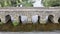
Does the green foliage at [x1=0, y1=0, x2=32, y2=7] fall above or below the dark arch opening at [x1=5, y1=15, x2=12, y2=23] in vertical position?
above

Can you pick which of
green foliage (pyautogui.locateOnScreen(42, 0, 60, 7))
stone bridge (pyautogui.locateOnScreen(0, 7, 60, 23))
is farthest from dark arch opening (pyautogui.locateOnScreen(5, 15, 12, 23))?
→ green foliage (pyautogui.locateOnScreen(42, 0, 60, 7))

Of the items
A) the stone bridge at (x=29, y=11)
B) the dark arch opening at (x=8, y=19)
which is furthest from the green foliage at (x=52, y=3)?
the dark arch opening at (x=8, y=19)

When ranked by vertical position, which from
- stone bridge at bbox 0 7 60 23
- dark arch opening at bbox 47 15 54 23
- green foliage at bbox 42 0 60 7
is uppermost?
green foliage at bbox 42 0 60 7

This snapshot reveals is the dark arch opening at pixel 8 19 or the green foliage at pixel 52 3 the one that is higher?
the green foliage at pixel 52 3

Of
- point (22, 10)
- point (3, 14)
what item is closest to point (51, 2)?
point (22, 10)

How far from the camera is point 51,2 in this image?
1026mm

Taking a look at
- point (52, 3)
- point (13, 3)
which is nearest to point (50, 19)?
point (52, 3)

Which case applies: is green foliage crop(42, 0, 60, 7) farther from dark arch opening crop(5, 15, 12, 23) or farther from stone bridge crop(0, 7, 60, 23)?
dark arch opening crop(5, 15, 12, 23)

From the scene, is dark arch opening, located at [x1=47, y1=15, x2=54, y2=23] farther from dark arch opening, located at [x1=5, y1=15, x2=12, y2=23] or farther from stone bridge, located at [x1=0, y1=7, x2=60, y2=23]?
dark arch opening, located at [x1=5, y1=15, x2=12, y2=23]

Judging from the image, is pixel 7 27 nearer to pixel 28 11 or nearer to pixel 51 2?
pixel 28 11

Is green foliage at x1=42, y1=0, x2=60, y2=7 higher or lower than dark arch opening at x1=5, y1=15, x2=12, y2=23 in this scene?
higher

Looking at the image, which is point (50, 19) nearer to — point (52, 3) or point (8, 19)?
point (52, 3)

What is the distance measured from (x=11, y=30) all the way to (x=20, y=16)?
0.13 metres

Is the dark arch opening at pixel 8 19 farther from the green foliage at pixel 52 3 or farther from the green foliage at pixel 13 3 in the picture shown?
the green foliage at pixel 52 3
